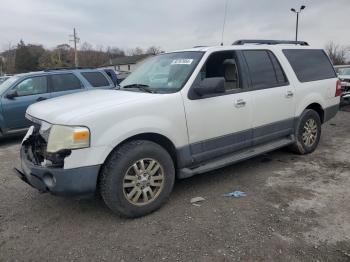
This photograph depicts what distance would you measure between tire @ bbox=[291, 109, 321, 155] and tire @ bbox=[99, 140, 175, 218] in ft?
8.68

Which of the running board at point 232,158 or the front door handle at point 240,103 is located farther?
the front door handle at point 240,103

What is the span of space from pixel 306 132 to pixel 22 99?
20.4ft

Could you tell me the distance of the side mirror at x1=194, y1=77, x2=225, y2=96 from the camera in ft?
12.7

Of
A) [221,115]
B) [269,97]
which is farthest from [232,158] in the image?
[269,97]

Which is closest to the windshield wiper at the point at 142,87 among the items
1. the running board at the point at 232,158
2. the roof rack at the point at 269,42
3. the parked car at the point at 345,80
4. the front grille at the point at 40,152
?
the running board at the point at 232,158

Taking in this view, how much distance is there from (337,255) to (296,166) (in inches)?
95.1

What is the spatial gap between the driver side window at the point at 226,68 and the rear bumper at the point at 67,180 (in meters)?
2.02

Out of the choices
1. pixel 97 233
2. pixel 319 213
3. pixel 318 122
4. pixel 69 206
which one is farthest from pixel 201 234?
pixel 318 122

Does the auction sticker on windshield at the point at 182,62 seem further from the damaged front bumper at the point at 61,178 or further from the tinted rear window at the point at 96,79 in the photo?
the tinted rear window at the point at 96,79

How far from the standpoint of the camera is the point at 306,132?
18.5 feet

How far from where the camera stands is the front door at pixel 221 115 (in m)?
4.00

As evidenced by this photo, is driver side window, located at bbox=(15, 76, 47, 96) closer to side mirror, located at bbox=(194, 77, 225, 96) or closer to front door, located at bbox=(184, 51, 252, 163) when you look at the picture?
front door, located at bbox=(184, 51, 252, 163)

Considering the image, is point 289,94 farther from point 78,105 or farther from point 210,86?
point 78,105

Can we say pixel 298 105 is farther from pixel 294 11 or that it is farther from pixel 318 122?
pixel 294 11
